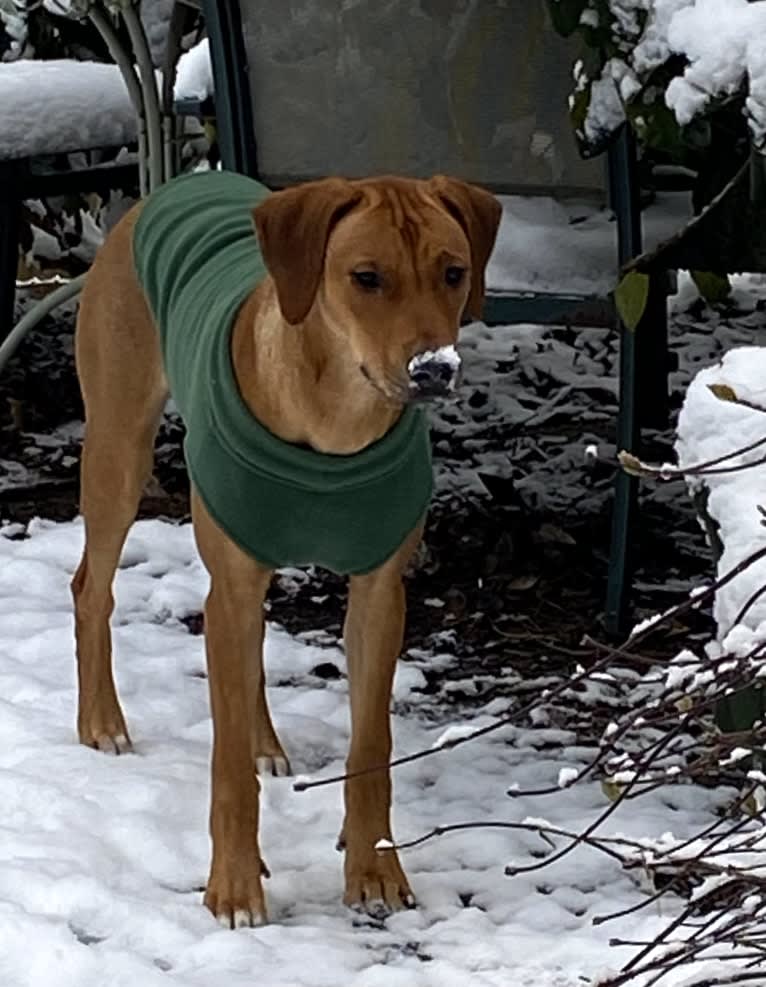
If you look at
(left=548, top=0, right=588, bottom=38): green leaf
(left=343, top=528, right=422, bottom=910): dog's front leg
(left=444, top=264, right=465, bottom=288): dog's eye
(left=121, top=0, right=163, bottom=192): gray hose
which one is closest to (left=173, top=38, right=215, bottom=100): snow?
(left=121, top=0, right=163, bottom=192): gray hose

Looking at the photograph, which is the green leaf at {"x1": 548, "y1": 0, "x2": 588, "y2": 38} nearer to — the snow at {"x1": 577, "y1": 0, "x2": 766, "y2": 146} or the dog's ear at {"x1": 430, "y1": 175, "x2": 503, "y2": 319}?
the snow at {"x1": 577, "y1": 0, "x2": 766, "y2": 146}

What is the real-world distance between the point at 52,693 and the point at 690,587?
148 cm

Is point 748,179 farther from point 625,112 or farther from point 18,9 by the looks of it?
point 18,9

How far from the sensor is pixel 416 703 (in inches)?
147

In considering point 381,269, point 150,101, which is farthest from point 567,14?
point 150,101

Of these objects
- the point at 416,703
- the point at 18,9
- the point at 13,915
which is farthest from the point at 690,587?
the point at 18,9

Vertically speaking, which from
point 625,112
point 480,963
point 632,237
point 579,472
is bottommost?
point 579,472

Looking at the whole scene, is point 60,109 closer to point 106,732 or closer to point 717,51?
point 106,732

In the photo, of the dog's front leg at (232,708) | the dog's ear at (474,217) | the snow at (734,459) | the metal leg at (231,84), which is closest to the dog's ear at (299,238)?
the dog's ear at (474,217)

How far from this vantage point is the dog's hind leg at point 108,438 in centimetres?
342

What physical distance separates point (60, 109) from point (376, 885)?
2.95 meters

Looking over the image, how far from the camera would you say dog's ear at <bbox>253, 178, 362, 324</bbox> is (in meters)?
2.65

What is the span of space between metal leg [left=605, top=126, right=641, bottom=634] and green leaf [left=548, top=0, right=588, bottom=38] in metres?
0.35

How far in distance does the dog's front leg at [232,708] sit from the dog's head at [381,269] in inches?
16.7
